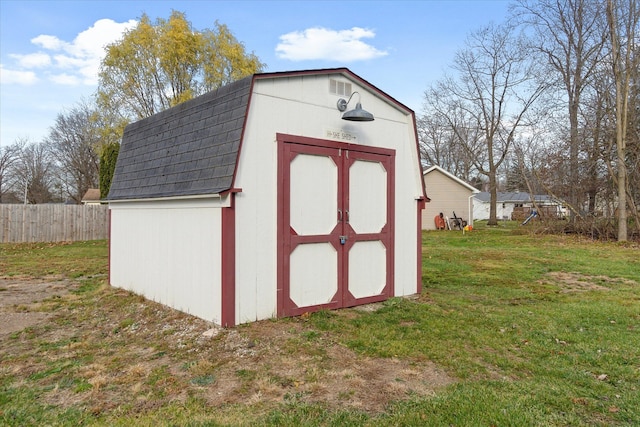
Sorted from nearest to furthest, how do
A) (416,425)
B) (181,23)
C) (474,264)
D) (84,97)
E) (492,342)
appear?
(416,425)
(492,342)
(474,264)
(181,23)
(84,97)

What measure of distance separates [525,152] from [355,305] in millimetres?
18499

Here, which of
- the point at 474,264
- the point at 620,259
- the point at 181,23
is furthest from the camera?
the point at 181,23

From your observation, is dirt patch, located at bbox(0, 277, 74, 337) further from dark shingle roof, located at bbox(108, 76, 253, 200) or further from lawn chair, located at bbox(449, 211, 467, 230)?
lawn chair, located at bbox(449, 211, 467, 230)

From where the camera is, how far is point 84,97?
102 ft

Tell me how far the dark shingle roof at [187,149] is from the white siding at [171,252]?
0.23 m

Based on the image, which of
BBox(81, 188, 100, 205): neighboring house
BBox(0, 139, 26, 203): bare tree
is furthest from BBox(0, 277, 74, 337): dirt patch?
BBox(0, 139, 26, 203): bare tree

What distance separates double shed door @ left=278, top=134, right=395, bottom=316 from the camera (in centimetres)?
528

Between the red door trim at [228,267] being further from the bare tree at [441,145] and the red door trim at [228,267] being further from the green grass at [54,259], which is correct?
the bare tree at [441,145]

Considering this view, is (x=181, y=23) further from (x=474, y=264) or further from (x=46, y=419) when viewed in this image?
(x=46, y=419)

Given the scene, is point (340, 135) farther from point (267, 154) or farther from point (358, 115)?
point (267, 154)

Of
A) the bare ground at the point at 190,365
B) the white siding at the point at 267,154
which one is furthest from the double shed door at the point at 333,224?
the bare ground at the point at 190,365

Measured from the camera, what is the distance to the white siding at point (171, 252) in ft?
16.3

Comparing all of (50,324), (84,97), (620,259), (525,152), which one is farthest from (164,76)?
(620,259)

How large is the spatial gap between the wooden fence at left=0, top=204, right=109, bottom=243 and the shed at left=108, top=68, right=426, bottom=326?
12657mm
